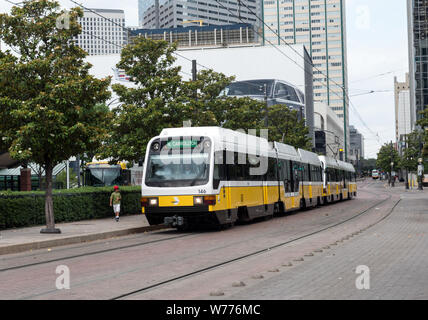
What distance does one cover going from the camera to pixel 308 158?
117 ft

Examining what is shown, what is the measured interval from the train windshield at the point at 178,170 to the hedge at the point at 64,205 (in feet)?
17.0

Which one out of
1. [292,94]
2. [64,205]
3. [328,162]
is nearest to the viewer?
[64,205]

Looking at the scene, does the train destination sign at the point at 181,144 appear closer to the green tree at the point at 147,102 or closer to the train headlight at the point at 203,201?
the train headlight at the point at 203,201

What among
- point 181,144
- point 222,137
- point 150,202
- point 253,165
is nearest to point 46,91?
point 181,144

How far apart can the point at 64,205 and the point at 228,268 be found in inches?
594

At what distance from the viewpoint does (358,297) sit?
736 cm

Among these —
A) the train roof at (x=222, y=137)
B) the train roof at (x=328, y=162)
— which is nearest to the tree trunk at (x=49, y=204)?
the train roof at (x=222, y=137)

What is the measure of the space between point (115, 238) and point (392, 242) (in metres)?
8.30

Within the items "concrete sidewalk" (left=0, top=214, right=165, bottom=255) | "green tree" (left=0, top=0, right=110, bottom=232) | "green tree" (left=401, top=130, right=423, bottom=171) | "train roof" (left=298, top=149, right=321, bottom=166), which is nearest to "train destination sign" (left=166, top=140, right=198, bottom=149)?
"green tree" (left=0, top=0, right=110, bottom=232)

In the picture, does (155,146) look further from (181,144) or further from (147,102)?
(147,102)

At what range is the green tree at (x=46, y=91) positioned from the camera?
17.9 meters

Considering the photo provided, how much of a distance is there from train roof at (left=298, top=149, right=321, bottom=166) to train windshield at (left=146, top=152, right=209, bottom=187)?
15.3 metres
